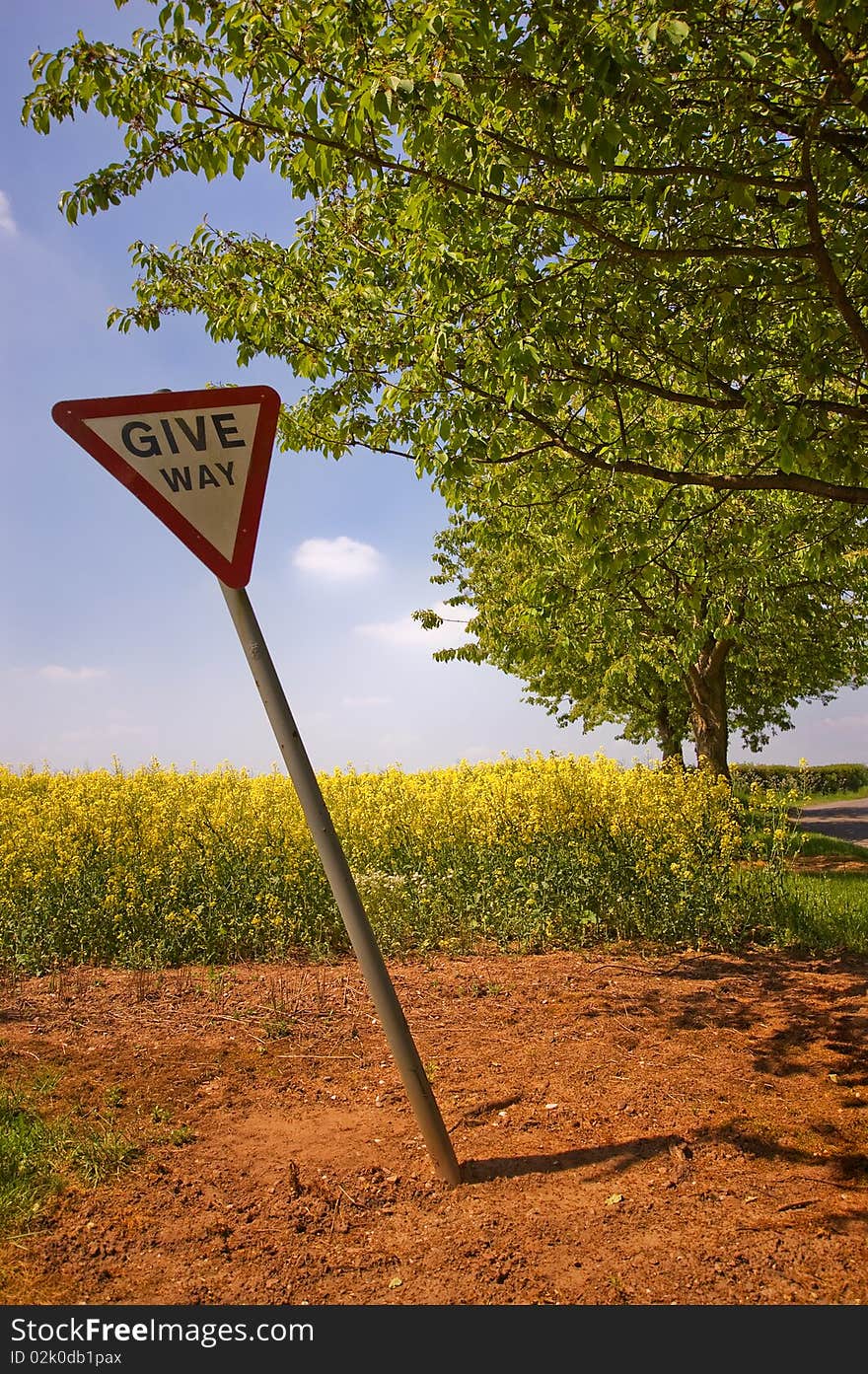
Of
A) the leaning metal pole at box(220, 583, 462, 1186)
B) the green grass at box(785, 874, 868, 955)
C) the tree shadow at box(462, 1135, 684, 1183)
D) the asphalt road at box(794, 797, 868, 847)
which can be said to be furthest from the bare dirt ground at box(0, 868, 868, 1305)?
the asphalt road at box(794, 797, 868, 847)

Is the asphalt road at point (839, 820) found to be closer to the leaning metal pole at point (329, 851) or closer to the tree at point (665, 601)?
the tree at point (665, 601)

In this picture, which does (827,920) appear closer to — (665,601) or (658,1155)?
(665,601)

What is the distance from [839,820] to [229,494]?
29412 mm

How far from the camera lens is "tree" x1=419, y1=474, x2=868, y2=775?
6.59 m

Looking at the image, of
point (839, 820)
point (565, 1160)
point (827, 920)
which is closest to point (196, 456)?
point (565, 1160)

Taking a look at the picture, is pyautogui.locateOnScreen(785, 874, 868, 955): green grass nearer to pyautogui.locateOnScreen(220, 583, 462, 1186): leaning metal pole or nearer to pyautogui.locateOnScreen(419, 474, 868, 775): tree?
pyautogui.locateOnScreen(419, 474, 868, 775): tree

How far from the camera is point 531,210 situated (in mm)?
4215

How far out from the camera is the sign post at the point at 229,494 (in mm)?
3225

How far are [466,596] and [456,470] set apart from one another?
12042mm

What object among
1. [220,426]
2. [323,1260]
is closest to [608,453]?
[220,426]

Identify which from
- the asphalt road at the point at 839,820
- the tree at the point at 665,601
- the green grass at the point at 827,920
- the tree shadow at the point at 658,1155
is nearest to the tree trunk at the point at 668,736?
the tree at the point at 665,601

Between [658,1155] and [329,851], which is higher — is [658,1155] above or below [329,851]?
below

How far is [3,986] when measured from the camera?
6520 millimetres

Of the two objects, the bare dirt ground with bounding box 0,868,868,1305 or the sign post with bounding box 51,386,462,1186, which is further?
the sign post with bounding box 51,386,462,1186
